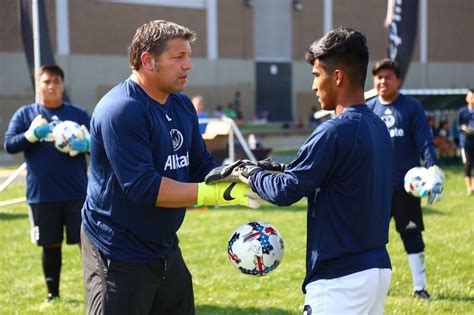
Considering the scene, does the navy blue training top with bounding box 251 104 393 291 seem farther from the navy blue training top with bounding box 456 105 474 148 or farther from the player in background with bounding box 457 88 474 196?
the navy blue training top with bounding box 456 105 474 148

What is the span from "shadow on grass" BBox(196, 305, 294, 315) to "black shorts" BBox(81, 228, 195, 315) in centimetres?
248

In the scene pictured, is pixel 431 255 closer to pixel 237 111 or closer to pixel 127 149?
pixel 127 149

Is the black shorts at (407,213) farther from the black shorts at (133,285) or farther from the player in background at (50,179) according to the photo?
the black shorts at (133,285)

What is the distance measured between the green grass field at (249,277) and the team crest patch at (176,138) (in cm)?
296

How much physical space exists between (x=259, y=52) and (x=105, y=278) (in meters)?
33.9

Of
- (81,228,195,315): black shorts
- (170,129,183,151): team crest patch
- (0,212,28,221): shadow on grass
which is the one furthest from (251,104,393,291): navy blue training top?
(0,212,28,221): shadow on grass

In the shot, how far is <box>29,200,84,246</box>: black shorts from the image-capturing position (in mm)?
6652

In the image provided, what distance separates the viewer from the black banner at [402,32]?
13.3 meters

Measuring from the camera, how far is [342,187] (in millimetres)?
3404

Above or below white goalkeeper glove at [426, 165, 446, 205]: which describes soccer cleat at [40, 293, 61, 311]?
below

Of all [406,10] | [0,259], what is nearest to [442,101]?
[406,10]

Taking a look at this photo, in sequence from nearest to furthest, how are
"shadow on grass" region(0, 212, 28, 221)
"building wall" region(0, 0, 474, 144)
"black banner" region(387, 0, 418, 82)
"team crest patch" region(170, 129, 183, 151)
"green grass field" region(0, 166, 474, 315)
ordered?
1. "team crest patch" region(170, 129, 183, 151)
2. "green grass field" region(0, 166, 474, 315)
3. "shadow on grass" region(0, 212, 28, 221)
4. "black banner" region(387, 0, 418, 82)
5. "building wall" region(0, 0, 474, 144)

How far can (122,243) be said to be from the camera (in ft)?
12.2

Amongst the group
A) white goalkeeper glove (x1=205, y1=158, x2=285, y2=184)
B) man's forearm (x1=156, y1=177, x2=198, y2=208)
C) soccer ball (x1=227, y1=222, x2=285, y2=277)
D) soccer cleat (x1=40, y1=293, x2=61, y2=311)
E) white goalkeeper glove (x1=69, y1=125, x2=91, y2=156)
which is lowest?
soccer cleat (x1=40, y1=293, x2=61, y2=311)
